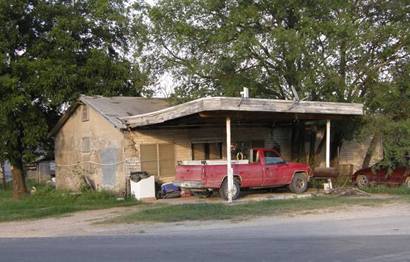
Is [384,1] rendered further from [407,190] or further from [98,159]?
[98,159]

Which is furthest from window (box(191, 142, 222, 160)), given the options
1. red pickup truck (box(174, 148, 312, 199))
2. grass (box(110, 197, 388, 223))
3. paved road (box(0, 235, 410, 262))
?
paved road (box(0, 235, 410, 262))

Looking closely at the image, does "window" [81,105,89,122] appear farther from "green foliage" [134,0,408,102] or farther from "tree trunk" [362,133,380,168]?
"tree trunk" [362,133,380,168]

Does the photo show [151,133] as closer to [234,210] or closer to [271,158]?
[271,158]

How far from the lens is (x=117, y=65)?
100 ft

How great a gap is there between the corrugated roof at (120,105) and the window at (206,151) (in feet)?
8.48

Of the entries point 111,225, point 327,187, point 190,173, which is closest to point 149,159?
point 190,173

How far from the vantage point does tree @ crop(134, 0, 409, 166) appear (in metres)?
24.0

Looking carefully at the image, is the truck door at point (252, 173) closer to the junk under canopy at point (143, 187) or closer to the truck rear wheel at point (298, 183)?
the truck rear wheel at point (298, 183)

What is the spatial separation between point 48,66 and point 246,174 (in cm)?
1090

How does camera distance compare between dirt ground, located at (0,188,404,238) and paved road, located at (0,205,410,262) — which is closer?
paved road, located at (0,205,410,262)

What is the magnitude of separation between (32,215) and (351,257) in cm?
1127

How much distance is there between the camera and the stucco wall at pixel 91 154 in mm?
25484

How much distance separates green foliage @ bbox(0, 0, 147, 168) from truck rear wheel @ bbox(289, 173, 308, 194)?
8621 mm

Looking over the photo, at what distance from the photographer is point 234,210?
1717cm
